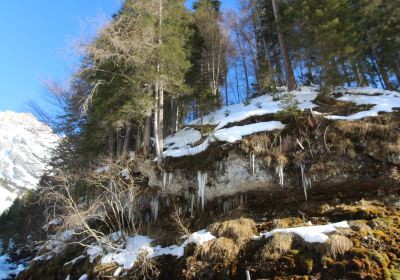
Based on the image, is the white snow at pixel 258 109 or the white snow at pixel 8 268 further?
the white snow at pixel 8 268

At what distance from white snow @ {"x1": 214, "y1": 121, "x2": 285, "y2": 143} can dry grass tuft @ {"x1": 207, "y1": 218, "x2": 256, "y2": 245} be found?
3334mm

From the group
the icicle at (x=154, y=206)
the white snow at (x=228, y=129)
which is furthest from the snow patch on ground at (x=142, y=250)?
the white snow at (x=228, y=129)

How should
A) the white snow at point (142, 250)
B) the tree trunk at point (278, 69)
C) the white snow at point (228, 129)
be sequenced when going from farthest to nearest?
1. the tree trunk at point (278, 69)
2. the white snow at point (228, 129)
3. the white snow at point (142, 250)

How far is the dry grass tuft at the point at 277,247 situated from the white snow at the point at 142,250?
6.48ft

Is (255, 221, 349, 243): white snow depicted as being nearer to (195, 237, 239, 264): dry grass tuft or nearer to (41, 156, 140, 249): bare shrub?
(195, 237, 239, 264): dry grass tuft

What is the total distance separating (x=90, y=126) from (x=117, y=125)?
3893 millimetres

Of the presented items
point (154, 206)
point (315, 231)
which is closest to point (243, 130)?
point (154, 206)

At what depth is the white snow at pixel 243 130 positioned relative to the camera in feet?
43.7

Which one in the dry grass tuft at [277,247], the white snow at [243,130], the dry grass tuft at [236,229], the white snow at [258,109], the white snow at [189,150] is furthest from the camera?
the white snow at [258,109]

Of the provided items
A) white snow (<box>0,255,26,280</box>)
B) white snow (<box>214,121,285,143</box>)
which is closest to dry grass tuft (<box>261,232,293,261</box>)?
white snow (<box>214,121,285,143</box>)

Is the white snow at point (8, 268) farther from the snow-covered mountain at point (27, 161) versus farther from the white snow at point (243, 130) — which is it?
the white snow at point (243, 130)

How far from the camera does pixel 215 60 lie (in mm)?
24312

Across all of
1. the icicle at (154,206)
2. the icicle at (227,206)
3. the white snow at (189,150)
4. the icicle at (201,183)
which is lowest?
the icicle at (227,206)

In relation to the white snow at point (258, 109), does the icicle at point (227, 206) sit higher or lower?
lower
